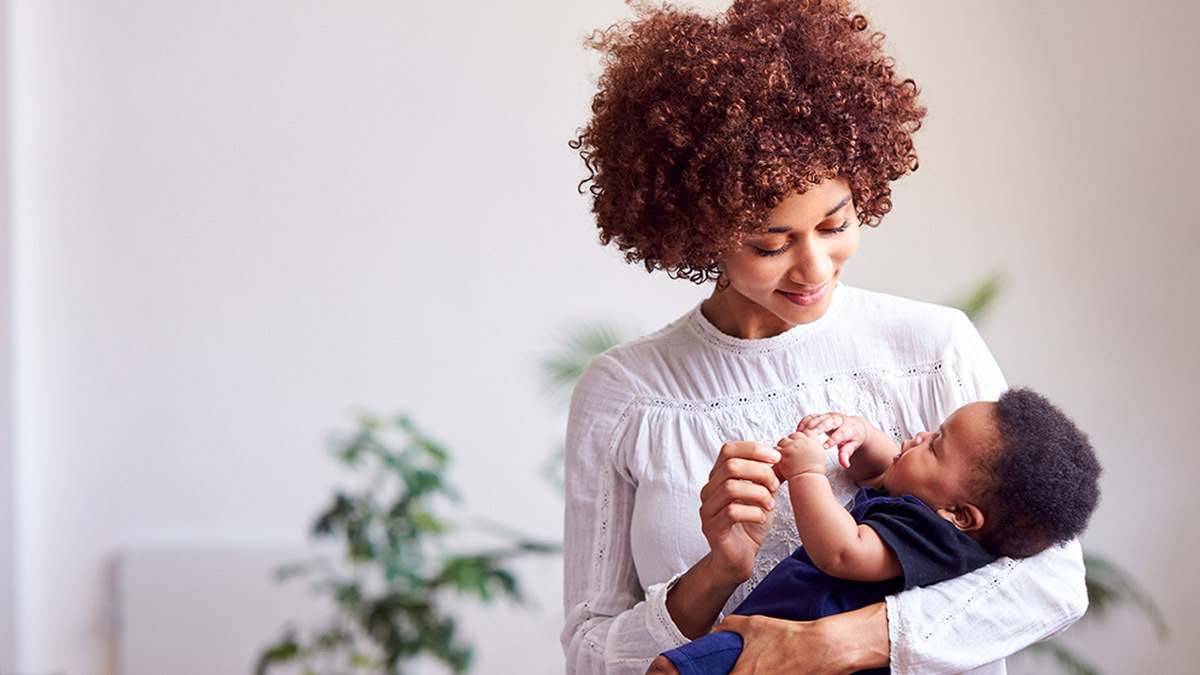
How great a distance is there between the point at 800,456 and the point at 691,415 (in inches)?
10.2

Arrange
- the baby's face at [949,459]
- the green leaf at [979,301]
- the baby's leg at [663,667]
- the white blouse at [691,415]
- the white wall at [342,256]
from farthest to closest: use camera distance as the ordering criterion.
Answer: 1. the white wall at [342,256]
2. the green leaf at [979,301]
3. the white blouse at [691,415]
4. the baby's face at [949,459]
5. the baby's leg at [663,667]

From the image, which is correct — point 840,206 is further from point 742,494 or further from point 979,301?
point 979,301

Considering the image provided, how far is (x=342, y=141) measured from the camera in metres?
3.07

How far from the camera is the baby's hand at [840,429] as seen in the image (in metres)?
1.32

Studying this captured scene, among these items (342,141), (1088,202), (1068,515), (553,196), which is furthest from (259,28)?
(1068,515)

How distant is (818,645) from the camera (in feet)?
3.91

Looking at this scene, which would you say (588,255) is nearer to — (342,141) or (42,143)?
(342,141)

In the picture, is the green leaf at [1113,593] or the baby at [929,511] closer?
the baby at [929,511]

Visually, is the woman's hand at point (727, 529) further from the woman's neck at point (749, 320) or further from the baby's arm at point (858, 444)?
the woman's neck at point (749, 320)

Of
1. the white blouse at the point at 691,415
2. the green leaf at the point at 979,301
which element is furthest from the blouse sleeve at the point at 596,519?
the green leaf at the point at 979,301

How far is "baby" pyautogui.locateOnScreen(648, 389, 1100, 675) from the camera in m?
1.23

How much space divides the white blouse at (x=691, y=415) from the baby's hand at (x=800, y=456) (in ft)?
0.54

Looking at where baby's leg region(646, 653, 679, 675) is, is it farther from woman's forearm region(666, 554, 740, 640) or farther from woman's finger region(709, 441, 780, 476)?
woman's finger region(709, 441, 780, 476)

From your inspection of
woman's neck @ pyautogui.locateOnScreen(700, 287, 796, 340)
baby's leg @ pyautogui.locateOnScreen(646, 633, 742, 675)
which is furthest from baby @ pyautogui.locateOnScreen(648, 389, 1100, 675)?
woman's neck @ pyautogui.locateOnScreen(700, 287, 796, 340)
